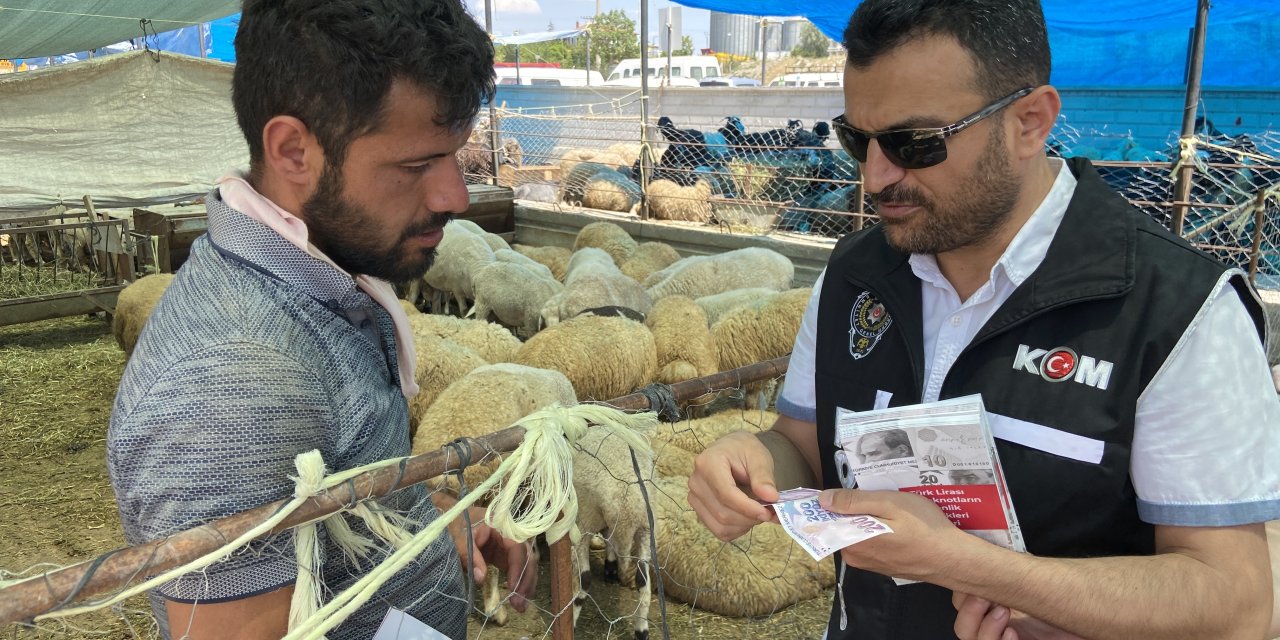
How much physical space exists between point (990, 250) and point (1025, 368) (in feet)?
0.80

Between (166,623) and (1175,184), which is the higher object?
(1175,184)

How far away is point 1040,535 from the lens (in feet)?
4.36

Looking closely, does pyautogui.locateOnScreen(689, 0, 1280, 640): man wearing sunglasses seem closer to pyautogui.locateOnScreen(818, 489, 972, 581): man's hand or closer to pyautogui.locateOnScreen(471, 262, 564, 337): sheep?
pyautogui.locateOnScreen(818, 489, 972, 581): man's hand

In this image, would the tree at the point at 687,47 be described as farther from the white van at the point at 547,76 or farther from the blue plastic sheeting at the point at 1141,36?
the blue plastic sheeting at the point at 1141,36

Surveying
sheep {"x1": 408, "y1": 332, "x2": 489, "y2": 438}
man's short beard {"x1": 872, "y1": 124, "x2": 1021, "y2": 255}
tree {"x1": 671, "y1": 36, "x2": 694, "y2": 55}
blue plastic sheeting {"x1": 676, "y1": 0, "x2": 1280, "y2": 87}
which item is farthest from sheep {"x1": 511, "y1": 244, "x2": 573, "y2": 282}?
tree {"x1": 671, "y1": 36, "x2": 694, "y2": 55}

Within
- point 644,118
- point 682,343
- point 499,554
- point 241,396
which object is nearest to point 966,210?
point 241,396

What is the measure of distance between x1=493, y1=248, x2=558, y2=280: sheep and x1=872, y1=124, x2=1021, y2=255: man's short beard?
659 centimetres

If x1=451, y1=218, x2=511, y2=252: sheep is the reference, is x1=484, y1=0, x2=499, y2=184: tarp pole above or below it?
above

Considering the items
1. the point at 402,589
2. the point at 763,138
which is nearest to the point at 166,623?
the point at 402,589

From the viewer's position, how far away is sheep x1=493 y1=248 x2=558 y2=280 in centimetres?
807

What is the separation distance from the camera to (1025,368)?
1.32 m

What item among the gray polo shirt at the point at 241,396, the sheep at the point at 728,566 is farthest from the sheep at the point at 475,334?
the gray polo shirt at the point at 241,396

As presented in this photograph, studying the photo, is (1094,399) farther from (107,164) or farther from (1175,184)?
(107,164)

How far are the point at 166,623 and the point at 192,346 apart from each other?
1.75 ft
